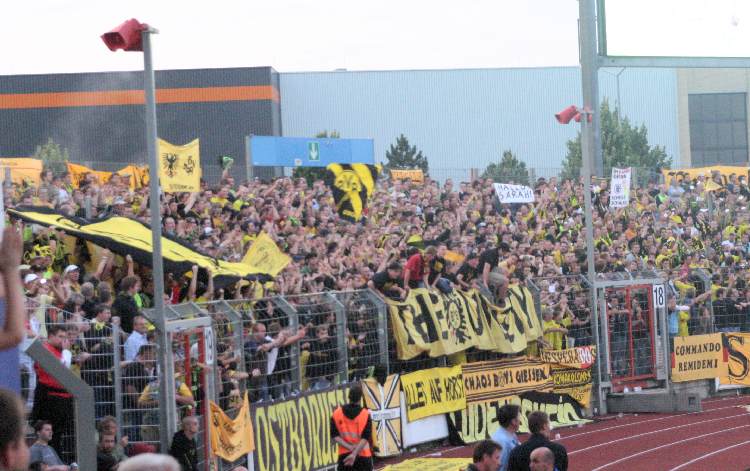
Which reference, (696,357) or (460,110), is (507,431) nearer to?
(696,357)

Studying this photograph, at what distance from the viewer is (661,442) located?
1998 centimetres

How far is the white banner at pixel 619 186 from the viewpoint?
27781 millimetres

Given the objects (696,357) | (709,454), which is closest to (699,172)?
(696,357)

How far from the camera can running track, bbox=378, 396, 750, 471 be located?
18.1m

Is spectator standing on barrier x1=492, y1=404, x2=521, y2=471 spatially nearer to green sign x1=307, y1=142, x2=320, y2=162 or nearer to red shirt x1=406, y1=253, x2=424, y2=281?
red shirt x1=406, y1=253, x2=424, y2=281

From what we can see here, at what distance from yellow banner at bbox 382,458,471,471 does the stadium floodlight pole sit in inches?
183

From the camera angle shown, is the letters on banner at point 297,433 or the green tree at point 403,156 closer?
the letters on banner at point 297,433

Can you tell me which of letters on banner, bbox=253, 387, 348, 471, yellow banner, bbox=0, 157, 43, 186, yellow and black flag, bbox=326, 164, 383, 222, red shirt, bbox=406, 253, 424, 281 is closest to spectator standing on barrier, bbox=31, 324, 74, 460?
letters on banner, bbox=253, 387, 348, 471

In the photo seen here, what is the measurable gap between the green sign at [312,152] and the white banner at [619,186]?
6.31 meters

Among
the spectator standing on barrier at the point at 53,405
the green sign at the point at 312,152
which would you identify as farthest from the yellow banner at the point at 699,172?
the spectator standing on barrier at the point at 53,405

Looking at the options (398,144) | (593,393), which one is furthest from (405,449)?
(398,144)

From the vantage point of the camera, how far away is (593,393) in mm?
23141

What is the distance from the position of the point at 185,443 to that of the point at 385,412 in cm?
626

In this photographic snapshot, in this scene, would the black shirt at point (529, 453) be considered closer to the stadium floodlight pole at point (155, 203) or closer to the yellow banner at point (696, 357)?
the stadium floodlight pole at point (155, 203)
